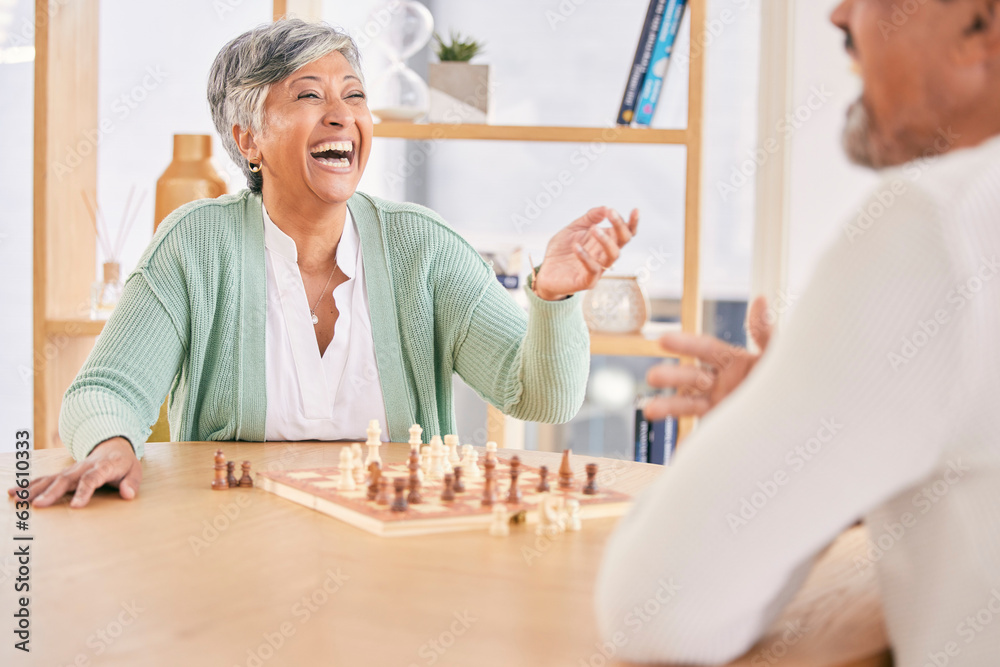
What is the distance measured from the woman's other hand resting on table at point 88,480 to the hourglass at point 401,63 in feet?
5.81

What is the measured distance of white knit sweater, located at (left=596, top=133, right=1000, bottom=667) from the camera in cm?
59

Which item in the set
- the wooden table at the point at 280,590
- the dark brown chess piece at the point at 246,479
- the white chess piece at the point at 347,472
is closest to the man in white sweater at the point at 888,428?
the wooden table at the point at 280,590

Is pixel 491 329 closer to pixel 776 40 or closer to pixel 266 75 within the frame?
pixel 266 75

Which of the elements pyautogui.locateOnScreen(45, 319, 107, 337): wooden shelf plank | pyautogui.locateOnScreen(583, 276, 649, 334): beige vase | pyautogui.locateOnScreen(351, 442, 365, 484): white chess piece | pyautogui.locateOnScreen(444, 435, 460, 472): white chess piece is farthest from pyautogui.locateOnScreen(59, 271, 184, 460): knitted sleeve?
pyautogui.locateOnScreen(583, 276, 649, 334): beige vase

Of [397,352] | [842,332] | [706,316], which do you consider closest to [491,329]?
[397,352]

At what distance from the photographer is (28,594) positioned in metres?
0.85

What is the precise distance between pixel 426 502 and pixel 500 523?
5.1 inches

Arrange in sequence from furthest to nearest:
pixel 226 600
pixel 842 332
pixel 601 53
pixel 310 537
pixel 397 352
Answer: pixel 601 53 < pixel 397 352 < pixel 310 537 < pixel 226 600 < pixel 842 332

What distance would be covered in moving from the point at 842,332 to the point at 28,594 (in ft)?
2.45

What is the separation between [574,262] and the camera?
1.60 meters

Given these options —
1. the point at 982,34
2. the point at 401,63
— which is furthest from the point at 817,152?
the point at 982,34

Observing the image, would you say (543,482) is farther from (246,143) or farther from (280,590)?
(246,143)
